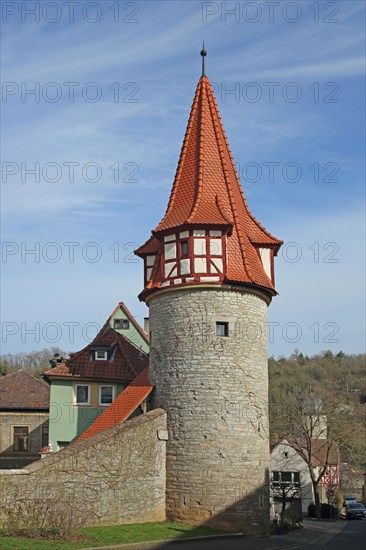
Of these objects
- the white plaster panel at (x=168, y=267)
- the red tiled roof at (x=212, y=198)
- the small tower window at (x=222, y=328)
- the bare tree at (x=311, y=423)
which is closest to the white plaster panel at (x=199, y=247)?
the red tiled roof at (x=212, y=198)

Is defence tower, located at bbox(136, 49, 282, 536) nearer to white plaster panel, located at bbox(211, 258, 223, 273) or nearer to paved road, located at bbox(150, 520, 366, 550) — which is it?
white plaster panel, located at bbox(211, 258, 223, 273)

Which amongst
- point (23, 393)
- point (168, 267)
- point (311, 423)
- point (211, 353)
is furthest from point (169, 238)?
point (311, 423)

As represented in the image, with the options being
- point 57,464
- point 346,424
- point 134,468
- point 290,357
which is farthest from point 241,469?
point 290,357

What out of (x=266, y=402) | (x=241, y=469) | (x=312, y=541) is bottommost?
Result: (x=312, y=541)

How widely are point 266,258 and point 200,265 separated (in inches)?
146

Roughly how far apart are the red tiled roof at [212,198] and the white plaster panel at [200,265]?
83 centimetres

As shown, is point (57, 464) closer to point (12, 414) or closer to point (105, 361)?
point (105, 361)

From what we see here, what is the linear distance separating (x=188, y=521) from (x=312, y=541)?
5.30 metres

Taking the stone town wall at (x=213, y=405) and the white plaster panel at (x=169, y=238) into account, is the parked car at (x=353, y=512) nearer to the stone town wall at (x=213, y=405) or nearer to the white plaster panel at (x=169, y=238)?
the stone town wall at (x=213, y=405)

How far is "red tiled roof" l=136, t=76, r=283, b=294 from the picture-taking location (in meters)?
24.7

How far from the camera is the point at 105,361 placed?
111ft

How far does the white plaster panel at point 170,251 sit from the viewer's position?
24.7 metres

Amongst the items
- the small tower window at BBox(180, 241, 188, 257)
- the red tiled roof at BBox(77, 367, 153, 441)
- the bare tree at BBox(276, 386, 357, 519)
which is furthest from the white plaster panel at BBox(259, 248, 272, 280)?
the bare tree at BBox(276, 386, 357, 519)

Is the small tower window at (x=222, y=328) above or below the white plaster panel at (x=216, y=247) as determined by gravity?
below
